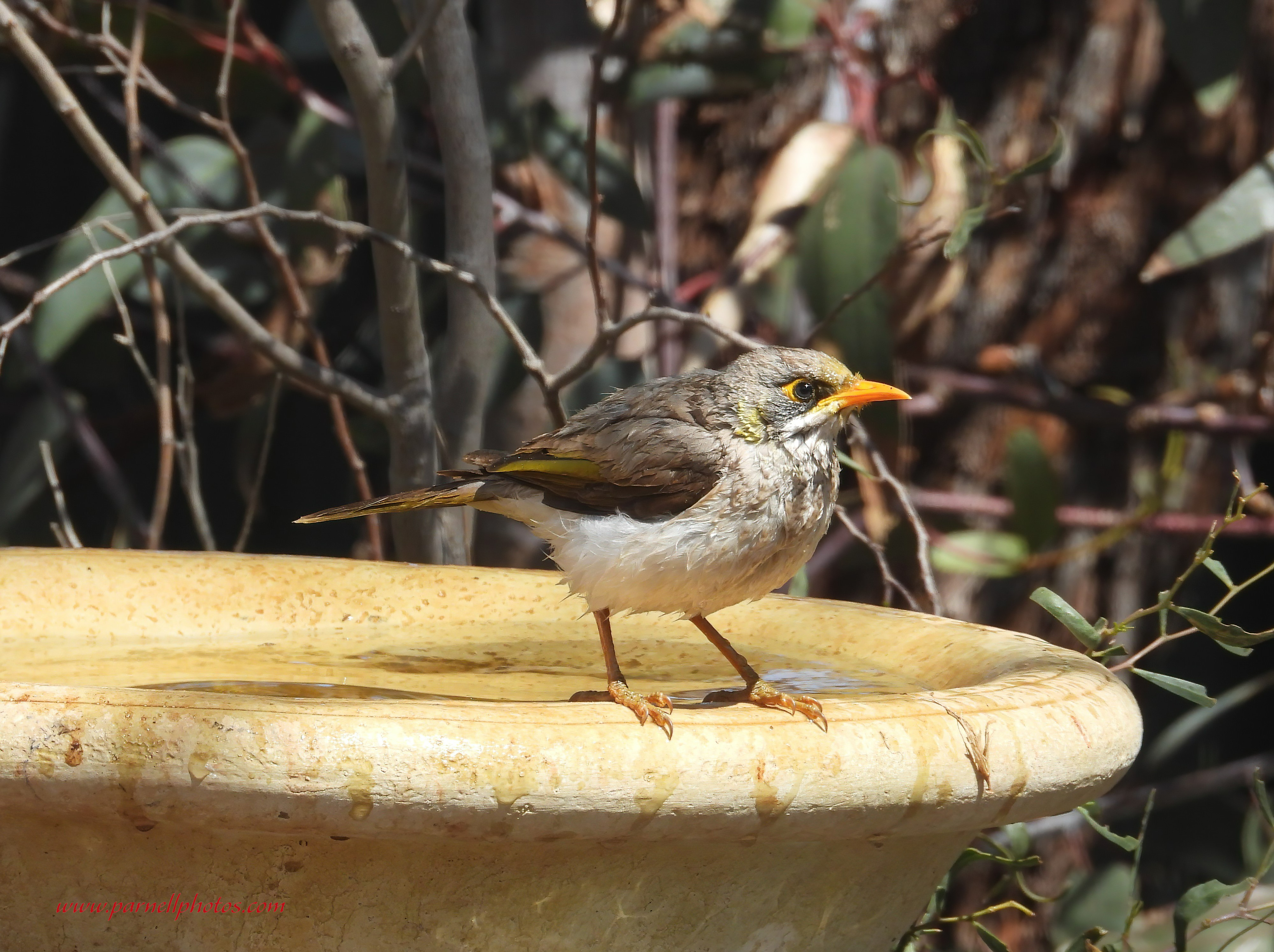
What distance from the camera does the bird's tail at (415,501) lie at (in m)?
2.72

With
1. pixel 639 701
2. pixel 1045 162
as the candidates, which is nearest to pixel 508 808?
pixel 639 701

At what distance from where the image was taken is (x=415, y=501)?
274 centimetres

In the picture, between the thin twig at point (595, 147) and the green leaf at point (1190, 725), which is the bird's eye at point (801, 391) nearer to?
the thin twig at point (595, 147)

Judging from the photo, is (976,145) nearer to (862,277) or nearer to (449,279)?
(862,277)

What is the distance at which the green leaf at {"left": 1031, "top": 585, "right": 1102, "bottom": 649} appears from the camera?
2.39 m

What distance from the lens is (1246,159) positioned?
19.3 ft

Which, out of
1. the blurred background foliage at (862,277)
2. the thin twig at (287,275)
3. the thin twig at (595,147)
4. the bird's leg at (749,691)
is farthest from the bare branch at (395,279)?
the bird's leg at (749,691)

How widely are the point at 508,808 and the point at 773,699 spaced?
788 mm

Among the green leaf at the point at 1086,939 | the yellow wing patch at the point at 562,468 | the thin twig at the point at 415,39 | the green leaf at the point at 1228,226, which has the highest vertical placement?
the thin twig at the point at 415,39

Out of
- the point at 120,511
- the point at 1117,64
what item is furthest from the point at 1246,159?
the point at 120,511

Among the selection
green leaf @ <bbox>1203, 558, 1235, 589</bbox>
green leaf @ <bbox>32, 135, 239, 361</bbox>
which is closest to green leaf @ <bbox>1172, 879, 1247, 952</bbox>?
green leaf @ <bbox>1203, 558, 1235, 589</bbox>

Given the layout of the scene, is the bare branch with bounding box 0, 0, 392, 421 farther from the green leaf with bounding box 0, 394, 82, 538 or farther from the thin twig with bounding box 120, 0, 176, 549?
the green leaf with bounding box 0, 394, 82, 538

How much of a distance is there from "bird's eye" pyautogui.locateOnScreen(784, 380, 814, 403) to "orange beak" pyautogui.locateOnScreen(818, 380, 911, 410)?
3 centimetres

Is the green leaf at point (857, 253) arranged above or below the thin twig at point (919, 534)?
above
